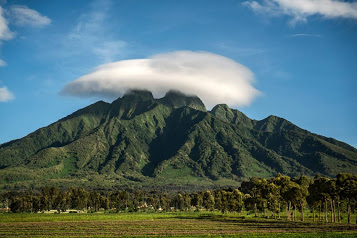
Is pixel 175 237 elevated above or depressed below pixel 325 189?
below

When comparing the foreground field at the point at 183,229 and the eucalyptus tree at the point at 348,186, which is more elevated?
the eucalyptus tree at the point at 348,186

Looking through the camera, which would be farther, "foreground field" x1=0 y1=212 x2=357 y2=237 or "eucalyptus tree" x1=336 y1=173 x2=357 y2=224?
"eucalyptus tree" x1=336 y1=173 x2=357 y2=224

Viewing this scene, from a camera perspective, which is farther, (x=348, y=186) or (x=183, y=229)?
(x=348, y=186)

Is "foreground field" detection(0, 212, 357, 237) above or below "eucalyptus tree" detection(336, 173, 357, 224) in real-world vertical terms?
below

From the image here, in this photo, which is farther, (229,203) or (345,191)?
(229,203)

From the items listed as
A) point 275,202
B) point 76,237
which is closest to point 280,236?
point 76,237

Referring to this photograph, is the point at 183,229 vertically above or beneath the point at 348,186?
beneath

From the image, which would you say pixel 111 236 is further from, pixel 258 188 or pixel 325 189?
pixel 258 188

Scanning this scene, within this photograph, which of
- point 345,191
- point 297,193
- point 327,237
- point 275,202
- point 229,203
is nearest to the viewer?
point 327,237

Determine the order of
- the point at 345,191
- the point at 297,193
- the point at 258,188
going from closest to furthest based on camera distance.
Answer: the point at 345,191
the point at 297,193
the point at 258,188

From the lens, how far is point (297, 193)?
116875mm

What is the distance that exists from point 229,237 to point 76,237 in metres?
32.7

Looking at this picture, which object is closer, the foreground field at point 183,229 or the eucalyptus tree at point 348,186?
the foreground field at point 183,229

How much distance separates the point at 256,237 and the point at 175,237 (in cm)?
1686
